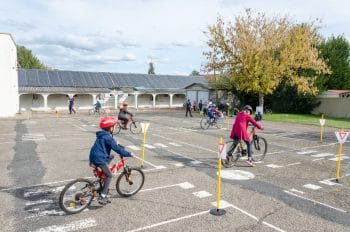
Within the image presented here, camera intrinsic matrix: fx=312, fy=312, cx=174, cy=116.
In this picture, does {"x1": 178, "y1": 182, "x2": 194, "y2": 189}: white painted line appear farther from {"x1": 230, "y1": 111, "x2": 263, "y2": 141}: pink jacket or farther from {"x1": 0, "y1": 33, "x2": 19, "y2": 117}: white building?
{"x1": 0, "y1": 33, "x2": 19, "y2": 117}: white building

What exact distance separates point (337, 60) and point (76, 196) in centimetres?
3753

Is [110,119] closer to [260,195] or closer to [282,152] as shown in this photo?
[260,195]

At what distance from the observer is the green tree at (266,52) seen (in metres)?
29.5

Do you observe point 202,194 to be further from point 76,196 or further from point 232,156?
point 232,156

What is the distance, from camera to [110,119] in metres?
6.25

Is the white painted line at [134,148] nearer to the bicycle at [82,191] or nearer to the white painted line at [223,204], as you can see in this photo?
the bicycle at [82,191]

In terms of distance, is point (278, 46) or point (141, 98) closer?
point (278, 46)

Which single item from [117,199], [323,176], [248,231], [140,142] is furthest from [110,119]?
[140,142]

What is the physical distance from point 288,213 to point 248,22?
2707 centimetres

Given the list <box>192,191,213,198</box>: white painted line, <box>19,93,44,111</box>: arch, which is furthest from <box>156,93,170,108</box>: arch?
<box>192,191,213,198</box>: white painted line

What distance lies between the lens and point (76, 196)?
231 inches

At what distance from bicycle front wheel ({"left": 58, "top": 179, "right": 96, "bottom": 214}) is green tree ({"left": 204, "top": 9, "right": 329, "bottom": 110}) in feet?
83.7

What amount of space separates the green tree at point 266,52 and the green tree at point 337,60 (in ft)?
20.0

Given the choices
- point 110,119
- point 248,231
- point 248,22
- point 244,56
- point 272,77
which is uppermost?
point 248,22
